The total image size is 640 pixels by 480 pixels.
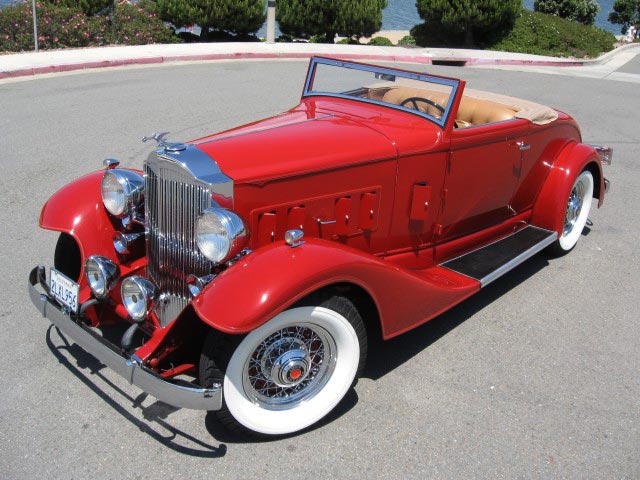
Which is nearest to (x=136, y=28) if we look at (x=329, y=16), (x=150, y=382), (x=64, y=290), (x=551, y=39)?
(x=329, y=16)

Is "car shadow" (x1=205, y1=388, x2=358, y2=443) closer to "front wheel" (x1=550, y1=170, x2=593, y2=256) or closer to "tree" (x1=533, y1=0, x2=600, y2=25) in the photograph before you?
"front wheel" (x1=550, y1=170, x2=593, y2=256)

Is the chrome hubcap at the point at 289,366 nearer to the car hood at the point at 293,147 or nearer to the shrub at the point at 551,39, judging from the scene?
the car hood at the point at 293,147

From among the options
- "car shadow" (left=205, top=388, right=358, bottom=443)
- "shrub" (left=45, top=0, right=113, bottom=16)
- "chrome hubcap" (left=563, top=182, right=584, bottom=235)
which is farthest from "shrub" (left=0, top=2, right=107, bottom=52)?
"car shadow" (left=205, top=388, right=358, bottom=443)

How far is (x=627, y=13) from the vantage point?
25594 mm

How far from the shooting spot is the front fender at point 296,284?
2.51 metres

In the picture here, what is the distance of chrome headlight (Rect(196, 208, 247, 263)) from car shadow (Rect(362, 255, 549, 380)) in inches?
43.1

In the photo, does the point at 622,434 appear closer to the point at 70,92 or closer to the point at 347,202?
the point at 347,202

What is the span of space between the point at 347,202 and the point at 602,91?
10398mm

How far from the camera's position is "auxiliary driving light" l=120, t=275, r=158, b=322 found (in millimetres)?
2939

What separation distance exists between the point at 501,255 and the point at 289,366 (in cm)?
185

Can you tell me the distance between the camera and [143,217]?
336 centimetres

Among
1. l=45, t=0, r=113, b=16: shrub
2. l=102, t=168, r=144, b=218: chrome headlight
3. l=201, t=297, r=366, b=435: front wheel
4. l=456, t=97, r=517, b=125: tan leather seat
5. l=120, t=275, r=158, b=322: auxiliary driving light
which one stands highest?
l=45, t=0, r=113, b=16: shrub

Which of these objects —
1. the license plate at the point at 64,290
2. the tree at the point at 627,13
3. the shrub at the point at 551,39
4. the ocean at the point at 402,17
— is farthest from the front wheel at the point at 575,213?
the tree at the point at 627,13

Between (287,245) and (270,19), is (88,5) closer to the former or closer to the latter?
(270,19)
